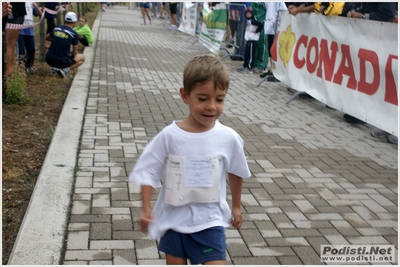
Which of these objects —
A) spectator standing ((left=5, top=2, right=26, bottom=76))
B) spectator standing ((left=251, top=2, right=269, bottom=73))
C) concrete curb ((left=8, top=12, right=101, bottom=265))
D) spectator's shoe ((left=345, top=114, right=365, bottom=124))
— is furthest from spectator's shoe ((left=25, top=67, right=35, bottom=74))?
spectator's shoe ((left=345, top=114, right=365, bottom=124))

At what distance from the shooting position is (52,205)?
4.17 meters

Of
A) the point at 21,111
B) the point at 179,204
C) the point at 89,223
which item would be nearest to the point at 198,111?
the point at 179,204

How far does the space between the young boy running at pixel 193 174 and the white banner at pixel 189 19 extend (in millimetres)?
16700

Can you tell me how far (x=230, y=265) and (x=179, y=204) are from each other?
3.38 ft

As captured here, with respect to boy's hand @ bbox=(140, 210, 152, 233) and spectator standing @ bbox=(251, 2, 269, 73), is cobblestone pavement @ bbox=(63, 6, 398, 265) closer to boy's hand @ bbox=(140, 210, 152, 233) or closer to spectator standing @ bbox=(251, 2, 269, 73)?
boy's hand @ bbox=(140, 210, 152, 233)

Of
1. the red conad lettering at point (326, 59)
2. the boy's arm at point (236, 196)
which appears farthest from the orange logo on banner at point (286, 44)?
the boy's arm at point (236, 196)

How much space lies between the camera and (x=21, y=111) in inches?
291

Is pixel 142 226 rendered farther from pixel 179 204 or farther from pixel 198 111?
pixel 198 111

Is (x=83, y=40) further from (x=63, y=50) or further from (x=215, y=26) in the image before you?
(x=215, y=26)

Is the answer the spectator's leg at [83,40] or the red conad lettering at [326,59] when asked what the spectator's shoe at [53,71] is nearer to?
the spectator's leg at [83,40]

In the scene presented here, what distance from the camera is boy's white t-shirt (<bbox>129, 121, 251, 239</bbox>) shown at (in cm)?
261

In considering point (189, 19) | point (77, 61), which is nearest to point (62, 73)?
point (77, 61)

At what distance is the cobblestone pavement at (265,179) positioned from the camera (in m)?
3.75

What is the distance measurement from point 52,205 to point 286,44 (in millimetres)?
6399
